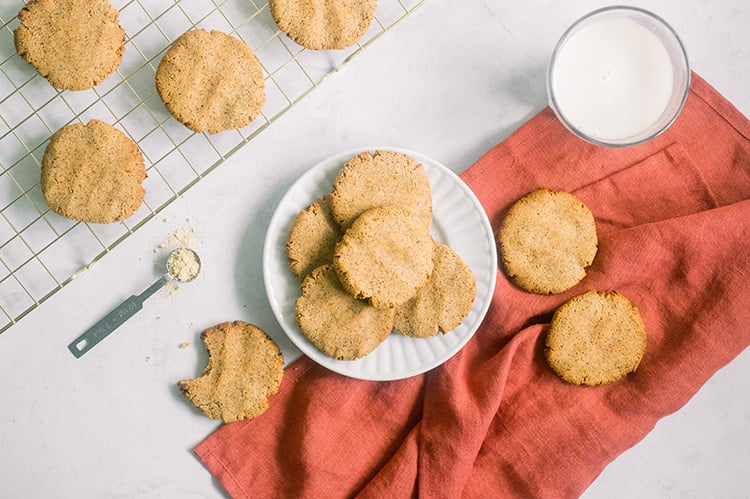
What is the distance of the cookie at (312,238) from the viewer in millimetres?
1834

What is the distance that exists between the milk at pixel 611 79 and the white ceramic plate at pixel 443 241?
0.34 metres

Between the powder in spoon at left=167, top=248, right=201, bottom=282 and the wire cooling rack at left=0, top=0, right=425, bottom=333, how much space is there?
0.12 meters

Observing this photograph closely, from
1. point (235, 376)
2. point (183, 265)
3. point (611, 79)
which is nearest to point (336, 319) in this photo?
point (235, 376)

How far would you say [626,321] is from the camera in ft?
6.37

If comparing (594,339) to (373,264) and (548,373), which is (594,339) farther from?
(373,264)

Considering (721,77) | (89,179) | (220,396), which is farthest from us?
(721,77)

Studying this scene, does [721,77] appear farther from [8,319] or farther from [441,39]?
[8,319]

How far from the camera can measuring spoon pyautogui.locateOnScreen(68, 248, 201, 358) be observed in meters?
1.89

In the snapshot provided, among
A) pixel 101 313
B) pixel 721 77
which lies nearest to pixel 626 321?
pixel 721 77

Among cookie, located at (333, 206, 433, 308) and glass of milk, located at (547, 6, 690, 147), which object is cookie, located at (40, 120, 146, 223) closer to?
cookie, located at (333, 206, 433, 308)

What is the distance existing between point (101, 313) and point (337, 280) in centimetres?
62

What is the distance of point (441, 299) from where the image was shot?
186 centimetres

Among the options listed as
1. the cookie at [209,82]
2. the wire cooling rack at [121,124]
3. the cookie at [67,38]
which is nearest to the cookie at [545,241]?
the wire cooling rack at [121,124]

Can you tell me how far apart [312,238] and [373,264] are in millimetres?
171
